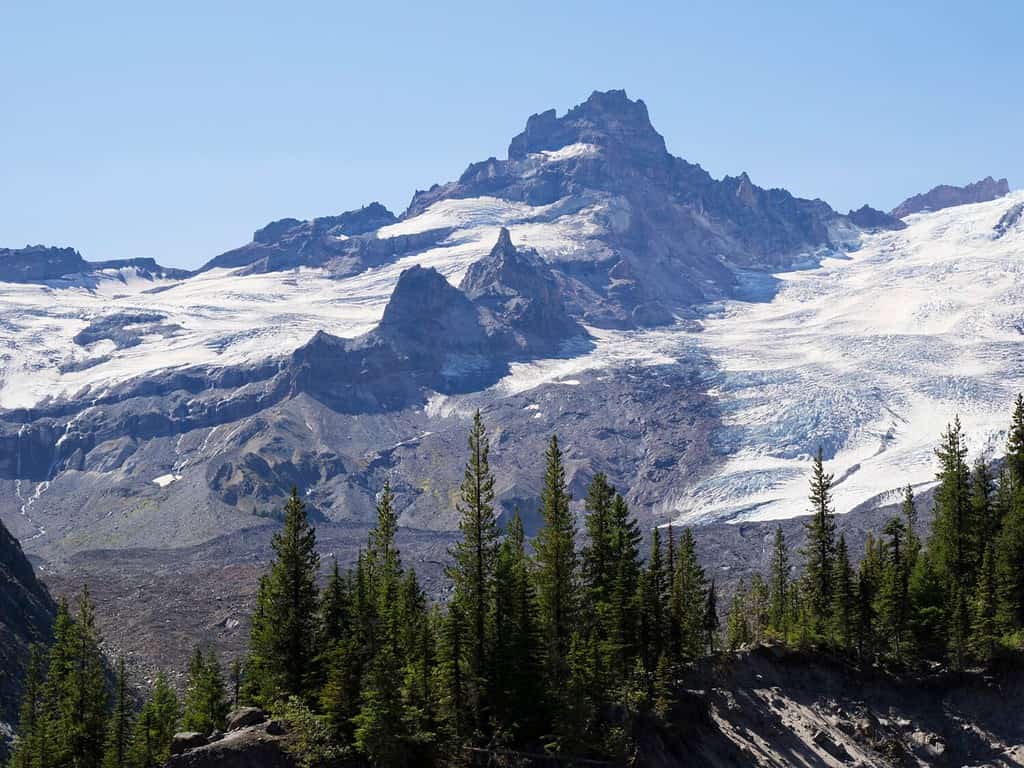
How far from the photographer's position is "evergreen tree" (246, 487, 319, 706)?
7369cm

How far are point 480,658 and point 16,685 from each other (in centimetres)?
8920

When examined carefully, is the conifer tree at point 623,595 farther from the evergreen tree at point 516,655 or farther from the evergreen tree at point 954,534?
the evergreen tree at point 954,534

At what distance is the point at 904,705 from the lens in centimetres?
9119

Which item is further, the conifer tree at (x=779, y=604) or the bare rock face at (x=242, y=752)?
the conifer tree at (x=779, y=604)

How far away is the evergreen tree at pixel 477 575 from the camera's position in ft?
227

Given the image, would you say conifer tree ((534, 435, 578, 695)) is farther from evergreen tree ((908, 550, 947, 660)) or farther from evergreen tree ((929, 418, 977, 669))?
evergreen tree ((929, 418, 977, 669))

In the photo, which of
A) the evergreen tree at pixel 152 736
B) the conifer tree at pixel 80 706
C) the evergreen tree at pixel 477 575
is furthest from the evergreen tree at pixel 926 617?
the conifer tree at pixel 80 706

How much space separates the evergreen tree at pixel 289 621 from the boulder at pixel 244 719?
6.65m

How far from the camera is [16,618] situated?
170750 mm

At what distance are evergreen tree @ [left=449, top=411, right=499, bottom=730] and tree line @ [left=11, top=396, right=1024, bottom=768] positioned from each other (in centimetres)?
12

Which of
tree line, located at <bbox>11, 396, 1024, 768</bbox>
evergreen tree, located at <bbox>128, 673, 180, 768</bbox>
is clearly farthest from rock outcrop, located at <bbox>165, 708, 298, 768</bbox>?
evergreen tree, located at <bbox>128, 673, 180, 768</bbox>

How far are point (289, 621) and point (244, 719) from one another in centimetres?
1080

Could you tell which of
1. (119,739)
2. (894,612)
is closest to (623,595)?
(894,612)

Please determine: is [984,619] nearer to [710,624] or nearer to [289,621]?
[710,624]
